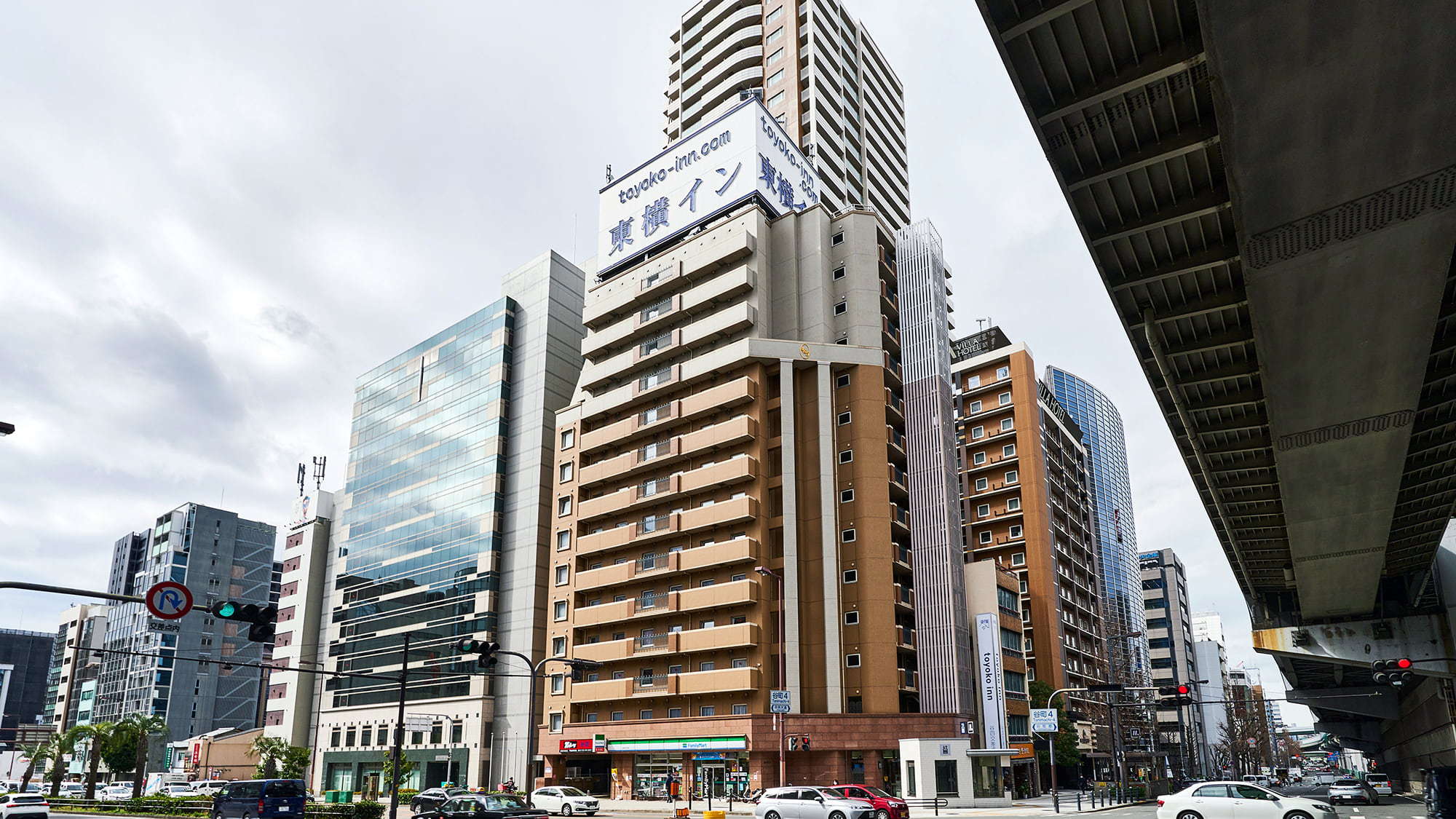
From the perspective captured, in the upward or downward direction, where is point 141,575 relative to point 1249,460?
upward

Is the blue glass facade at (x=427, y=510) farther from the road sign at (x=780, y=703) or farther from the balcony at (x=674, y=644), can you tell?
the road sign at (x=780, y=703)

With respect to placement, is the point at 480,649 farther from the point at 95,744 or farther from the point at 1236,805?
the point at 95,744

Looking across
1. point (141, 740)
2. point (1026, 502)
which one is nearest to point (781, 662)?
point (1026, 502)

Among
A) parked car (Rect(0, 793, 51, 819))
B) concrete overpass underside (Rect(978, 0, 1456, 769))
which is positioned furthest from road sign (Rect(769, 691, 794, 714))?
parked car (Rect(0, 793, 51, 819))

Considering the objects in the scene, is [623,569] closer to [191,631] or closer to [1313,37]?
[1313,37]

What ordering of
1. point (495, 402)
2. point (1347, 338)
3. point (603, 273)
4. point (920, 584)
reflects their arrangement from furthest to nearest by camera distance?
point (495, 402)
point (603, 273)
point (920, 584)
point (1347, 338)

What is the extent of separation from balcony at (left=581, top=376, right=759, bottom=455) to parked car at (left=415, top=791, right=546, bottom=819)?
1370 inches

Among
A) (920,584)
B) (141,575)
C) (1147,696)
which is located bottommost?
(1147,696)

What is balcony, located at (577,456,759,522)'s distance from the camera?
210 ft

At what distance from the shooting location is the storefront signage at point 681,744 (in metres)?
59.1

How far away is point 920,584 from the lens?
62.8 m

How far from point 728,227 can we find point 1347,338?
168 feet

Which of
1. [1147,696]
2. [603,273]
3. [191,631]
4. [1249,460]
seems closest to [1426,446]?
[1249,460]

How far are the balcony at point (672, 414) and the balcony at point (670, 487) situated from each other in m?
4.03
